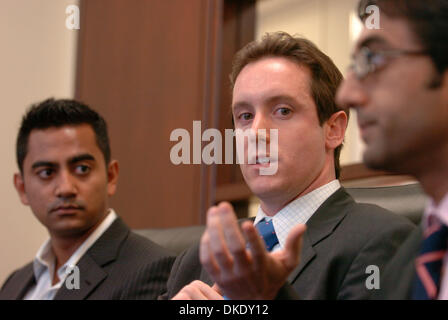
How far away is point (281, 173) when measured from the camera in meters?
1.39

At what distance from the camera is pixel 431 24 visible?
0.86 meters

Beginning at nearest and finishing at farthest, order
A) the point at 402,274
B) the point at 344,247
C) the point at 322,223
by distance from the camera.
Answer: the point at 402,274 < the point at 344,247 < the point at 322,223

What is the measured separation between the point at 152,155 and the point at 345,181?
1.16m

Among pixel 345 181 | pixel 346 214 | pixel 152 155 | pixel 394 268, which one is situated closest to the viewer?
pixel 394 268

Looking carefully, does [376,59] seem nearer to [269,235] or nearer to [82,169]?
[269,235]

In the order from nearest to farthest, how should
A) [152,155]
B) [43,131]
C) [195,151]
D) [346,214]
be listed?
[346,214] → [43,131] → [195,151] → [152,155]

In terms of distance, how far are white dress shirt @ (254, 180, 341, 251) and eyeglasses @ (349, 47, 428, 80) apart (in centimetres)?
55

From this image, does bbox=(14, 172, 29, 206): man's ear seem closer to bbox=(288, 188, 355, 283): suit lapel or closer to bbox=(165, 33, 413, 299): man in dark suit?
bbox=(165, 33, 413, 299): man in dark suit

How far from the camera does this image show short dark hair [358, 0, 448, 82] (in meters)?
0.86

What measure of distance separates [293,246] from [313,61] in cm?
72

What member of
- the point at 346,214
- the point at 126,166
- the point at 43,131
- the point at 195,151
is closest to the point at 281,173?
the point at 346,214

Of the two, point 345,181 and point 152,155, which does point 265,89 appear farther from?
point 152,155
